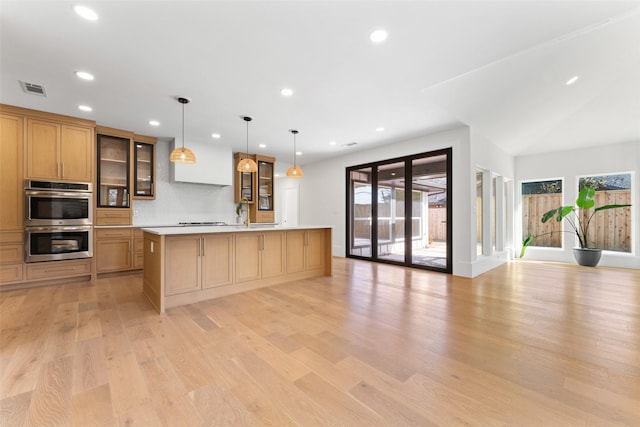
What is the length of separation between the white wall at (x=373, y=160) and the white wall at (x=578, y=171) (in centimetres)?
336

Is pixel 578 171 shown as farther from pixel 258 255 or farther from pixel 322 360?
pixel 322 360

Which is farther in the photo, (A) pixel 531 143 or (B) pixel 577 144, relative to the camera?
(A) pixel 531 143

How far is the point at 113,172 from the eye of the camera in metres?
4.91

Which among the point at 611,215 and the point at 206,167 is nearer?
the point at 206,167

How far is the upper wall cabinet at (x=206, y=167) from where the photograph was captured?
18.0 ft

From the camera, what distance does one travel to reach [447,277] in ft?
15.5

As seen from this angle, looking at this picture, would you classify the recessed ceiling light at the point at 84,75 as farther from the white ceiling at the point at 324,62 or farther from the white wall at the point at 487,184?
the white wall at the point at 487,184

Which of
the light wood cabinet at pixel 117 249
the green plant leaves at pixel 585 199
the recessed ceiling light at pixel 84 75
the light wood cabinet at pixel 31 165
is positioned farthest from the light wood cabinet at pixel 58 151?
the green plant leaves at pixel 585 199

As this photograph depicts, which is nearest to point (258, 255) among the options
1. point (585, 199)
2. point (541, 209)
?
point (585, 199)

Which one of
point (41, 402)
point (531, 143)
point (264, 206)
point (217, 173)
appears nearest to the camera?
point (41, 402)

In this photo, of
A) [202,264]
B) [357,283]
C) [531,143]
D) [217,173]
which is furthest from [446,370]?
[531,143]

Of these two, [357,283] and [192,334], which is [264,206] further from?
[192,334]

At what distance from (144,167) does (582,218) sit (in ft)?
32.3

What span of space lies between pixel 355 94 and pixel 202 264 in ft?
9.86
